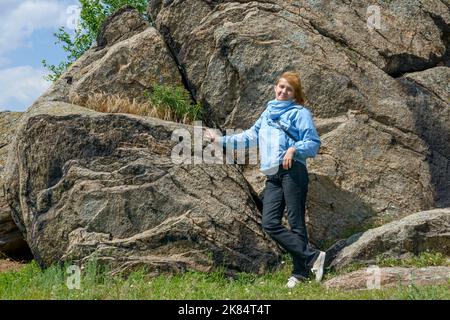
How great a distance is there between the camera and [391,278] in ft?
27.9

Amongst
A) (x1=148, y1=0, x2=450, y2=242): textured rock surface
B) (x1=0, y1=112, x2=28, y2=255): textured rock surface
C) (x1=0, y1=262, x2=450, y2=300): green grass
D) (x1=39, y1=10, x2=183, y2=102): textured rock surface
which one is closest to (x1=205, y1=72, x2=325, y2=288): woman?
(x1=0, y1=262, x2=450, y2=300): green grass

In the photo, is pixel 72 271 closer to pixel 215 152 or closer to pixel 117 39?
pixel 215 152

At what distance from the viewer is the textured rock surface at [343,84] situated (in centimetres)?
1080

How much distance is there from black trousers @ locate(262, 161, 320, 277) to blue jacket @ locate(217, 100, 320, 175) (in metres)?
0.16

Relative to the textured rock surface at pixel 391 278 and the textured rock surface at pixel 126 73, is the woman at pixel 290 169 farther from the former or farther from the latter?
the textured rock surface at pixel 126 73

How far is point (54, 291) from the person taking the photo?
27.3 ft

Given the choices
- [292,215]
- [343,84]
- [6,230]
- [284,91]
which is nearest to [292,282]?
[292,215]

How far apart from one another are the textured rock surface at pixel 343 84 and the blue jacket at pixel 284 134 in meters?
1.53

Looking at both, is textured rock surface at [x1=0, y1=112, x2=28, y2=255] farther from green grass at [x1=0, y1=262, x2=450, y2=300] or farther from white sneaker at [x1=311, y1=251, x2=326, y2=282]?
white sneaker at [x1=311, y1=251, x2=326, y2=282]

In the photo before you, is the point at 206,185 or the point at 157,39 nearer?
the point at 206,185

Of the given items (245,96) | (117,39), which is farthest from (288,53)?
(117,39)

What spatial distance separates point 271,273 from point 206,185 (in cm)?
141

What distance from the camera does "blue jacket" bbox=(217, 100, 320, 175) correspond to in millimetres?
9125

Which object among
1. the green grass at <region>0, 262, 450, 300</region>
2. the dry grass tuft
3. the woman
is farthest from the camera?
the dry grass tuft
